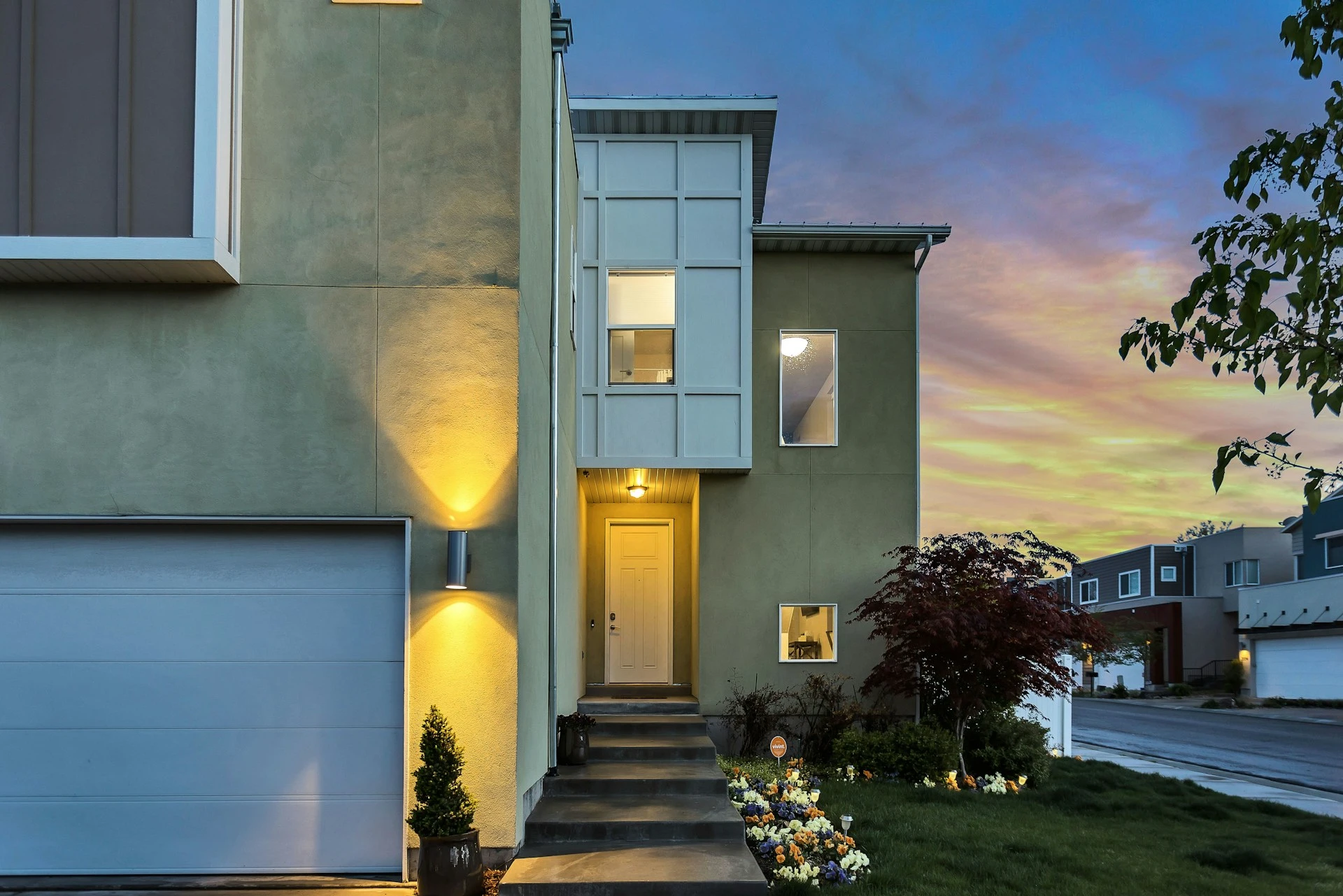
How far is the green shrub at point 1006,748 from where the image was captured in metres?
10.7

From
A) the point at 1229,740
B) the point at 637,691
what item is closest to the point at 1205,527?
the point at 1229,740

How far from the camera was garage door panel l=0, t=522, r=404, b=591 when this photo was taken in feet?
21.1

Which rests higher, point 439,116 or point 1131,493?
point 439,116

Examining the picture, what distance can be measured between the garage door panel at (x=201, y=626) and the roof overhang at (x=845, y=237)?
724 cm

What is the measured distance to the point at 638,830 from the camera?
708 cm

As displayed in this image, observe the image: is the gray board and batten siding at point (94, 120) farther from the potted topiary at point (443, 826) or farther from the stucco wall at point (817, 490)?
the stucco wall at point (817, 490)

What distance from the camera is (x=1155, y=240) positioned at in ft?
40.8

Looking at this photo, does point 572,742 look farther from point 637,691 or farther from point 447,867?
point 637,691

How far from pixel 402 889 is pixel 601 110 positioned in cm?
894

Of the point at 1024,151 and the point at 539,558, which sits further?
the point at 1024,151

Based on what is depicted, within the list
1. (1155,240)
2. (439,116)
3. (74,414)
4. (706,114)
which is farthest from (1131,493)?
(74,414)

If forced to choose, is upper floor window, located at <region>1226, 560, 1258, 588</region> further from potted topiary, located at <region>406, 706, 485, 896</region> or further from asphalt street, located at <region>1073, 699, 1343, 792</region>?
potted topiary, located at <region>406, 706, 485, 896</region>

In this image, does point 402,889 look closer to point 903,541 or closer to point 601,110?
point 903,541

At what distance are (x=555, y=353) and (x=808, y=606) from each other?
5.25 metres
